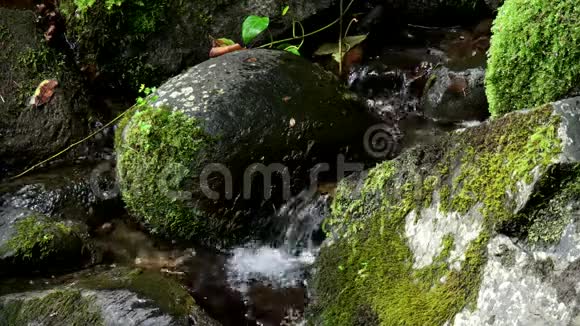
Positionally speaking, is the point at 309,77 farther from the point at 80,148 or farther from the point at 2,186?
the point at 2,186

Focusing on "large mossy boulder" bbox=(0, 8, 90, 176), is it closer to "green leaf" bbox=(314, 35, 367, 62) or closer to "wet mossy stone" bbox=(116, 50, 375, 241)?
"wet mossy stone" bbox=(116, 50, 375, 241)

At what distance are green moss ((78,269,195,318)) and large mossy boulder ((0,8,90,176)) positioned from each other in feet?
6.37

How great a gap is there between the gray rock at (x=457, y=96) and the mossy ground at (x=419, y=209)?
71.3 inches

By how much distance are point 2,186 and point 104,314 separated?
2.13 m

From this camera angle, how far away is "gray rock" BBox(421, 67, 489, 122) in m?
4.65

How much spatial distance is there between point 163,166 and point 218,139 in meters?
0.44

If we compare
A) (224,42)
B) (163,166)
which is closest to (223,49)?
(224,42)

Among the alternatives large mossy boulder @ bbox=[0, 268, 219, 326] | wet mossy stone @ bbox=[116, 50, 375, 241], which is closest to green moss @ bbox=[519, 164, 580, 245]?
large mossy boulder @ bbox=[0, 268, 219, 326]

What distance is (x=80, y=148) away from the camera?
198 inches

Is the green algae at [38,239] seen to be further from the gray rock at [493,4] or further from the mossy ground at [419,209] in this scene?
the gray rock at [493,4]

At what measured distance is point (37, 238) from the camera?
3674mm

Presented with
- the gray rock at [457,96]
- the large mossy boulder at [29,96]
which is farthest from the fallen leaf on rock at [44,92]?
the gray rock at [457,96]

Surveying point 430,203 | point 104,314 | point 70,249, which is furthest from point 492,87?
point 70,249

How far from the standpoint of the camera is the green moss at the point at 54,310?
2973 millimetres
